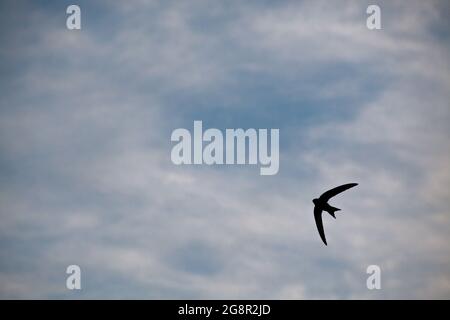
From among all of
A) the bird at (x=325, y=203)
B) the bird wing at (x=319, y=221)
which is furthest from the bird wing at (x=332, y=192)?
the bird wing at (x=319, y=221)

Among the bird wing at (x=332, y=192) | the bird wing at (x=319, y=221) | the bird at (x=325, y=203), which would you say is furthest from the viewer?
the bird wing at (x=319, y=221)

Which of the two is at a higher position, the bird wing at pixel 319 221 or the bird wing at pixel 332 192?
the bird wing at pixel 332 192

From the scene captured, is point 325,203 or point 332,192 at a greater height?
point 332,192

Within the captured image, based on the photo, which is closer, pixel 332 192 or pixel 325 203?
pixel 332 192

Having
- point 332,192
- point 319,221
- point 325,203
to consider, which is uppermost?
point 332,192

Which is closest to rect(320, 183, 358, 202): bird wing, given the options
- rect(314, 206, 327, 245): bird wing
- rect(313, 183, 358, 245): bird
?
rect(313, 183, 358, 245): bird

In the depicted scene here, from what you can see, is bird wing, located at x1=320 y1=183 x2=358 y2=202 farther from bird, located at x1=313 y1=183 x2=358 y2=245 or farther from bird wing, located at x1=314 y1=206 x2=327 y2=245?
bird wing, located at x1=314 y1=206 x2=327 y2=245

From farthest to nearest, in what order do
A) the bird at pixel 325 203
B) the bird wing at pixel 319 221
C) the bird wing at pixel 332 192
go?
the bird wing at pixel 319 221
the bird at pixel 325 203
the bird wing at pixel 332 192

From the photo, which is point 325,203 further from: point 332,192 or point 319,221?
point 319,221

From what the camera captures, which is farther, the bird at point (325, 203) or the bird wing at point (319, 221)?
the bird wing at point (319, 221)

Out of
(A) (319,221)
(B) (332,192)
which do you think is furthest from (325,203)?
(A) (319,221)

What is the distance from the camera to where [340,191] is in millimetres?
25797

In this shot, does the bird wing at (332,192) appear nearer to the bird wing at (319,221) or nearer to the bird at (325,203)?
the bird at (325,203)
